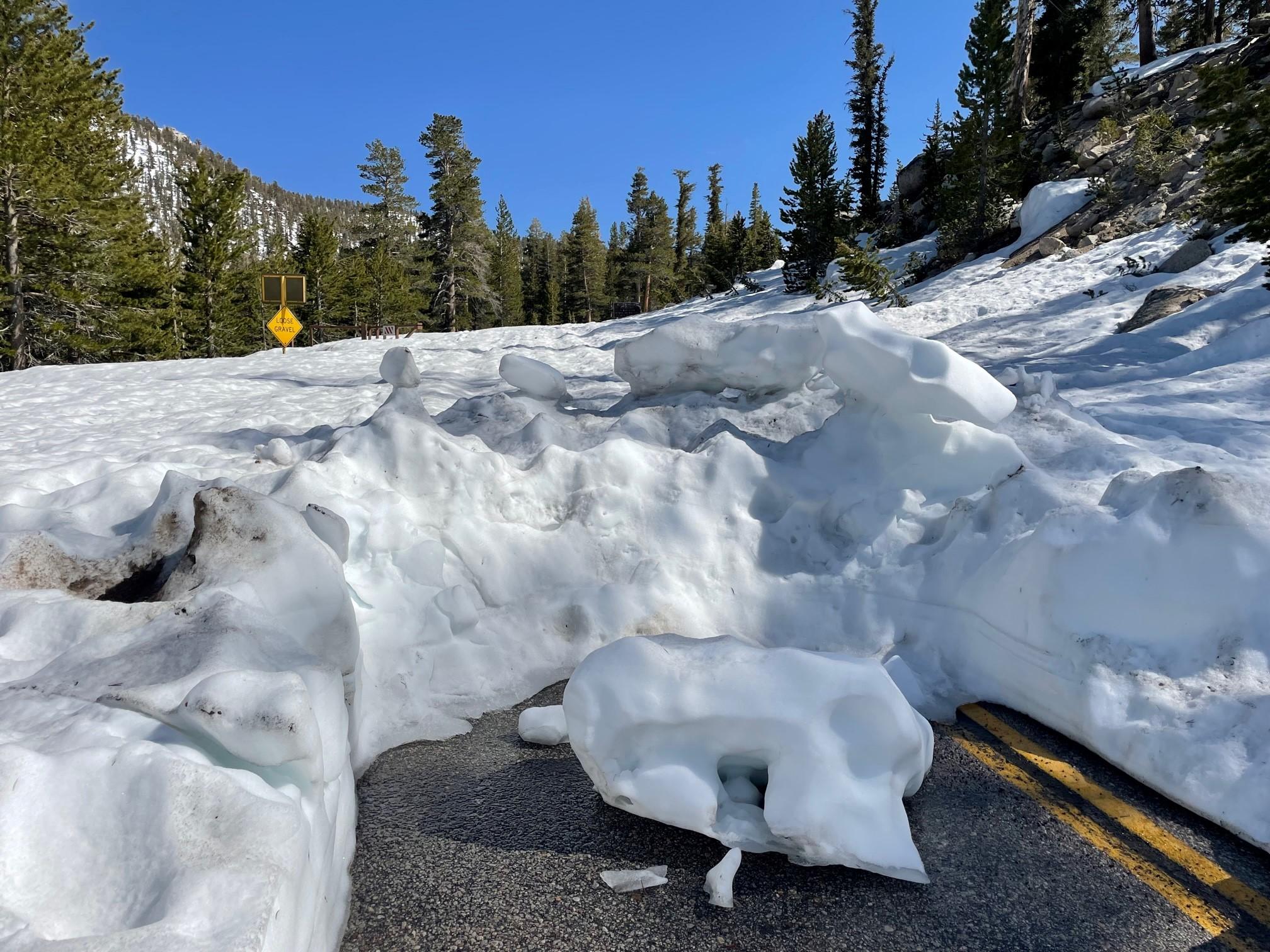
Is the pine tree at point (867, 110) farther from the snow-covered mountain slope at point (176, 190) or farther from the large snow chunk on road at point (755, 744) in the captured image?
the snow-covered mountain slope at point (176, 190)

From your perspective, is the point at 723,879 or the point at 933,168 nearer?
the point at 723,879

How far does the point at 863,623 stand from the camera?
3.70 m

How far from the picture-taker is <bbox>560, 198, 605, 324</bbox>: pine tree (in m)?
61.5

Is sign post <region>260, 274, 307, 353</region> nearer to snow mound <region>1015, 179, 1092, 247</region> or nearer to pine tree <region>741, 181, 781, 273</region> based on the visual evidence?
snow mound <region>1015, 179, 1092, 247</region>

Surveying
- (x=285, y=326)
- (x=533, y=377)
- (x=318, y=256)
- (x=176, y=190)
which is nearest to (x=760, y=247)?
(x=318, y=256)

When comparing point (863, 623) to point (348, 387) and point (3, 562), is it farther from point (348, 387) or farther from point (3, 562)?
point (348, 387)

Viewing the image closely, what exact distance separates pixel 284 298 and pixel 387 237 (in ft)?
96.0

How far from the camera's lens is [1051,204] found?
18531 millimetres

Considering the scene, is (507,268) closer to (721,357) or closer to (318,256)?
(318,256)

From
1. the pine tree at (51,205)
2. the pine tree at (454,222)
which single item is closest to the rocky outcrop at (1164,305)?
the pine tree at (51,205)

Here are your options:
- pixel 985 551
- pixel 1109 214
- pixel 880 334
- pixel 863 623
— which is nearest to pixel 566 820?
pixel 863 623

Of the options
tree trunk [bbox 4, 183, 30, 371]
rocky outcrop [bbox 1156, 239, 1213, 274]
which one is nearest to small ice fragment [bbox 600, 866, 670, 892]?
rocky outcrop [bbox 1156, 239, 1213, 274]

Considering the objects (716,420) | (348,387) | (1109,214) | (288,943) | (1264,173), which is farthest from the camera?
(1109,214)

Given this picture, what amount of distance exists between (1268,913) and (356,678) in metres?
3.15
